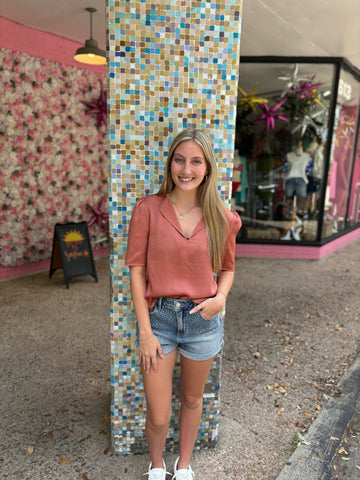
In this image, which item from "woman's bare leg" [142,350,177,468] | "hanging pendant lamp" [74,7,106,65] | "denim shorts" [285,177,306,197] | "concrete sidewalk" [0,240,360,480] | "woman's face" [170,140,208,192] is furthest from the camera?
"denim shorts" [285,177,306,197]

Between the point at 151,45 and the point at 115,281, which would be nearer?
the point at 151,45

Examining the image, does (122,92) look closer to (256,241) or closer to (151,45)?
(151,45)

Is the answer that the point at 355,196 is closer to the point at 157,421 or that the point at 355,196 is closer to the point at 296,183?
the point at 296,183

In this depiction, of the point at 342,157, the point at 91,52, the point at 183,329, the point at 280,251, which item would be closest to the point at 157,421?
the point at 183,329

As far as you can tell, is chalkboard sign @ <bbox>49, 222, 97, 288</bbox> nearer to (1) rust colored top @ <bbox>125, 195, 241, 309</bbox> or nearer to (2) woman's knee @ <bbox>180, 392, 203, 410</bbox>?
(2) woman's knee @ <bbox>180, 392, 203, 410</bbox>

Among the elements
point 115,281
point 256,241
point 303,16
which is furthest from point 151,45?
point 256,241

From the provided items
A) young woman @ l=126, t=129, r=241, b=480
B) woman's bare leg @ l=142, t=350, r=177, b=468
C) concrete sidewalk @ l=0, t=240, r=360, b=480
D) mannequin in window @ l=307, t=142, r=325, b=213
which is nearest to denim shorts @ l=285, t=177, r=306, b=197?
mannequin in window @ l=307, t=142, r=325, b=213

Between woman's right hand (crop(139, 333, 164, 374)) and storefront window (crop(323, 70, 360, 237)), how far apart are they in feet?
20.2

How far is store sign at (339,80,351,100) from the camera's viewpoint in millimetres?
6855

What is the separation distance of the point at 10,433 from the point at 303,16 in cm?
510

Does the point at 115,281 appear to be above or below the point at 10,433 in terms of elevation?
above

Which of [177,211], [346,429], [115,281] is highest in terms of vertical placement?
[177,211]

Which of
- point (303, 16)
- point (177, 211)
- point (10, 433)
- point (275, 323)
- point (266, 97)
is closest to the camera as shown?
point (177, 211)

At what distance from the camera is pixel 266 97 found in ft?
22.9
